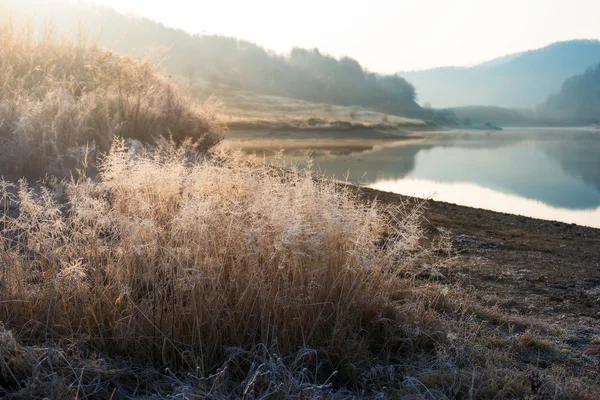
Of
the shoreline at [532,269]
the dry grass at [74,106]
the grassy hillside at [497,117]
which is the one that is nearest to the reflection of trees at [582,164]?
the shoreline at [532,269]

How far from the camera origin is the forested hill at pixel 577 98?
4238 inches

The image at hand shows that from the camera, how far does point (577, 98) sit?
116875mm

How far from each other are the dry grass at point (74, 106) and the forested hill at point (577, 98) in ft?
363

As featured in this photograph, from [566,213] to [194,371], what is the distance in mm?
10982

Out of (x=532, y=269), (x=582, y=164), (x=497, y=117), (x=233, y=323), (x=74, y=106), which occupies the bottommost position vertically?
(x=532, y=269)

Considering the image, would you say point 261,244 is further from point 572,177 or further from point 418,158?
point 418,158

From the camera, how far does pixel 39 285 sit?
100 inches

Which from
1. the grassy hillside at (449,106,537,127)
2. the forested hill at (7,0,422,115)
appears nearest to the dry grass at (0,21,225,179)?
the forested hill at (7,0,422,115)

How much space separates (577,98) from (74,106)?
13164 centimetres

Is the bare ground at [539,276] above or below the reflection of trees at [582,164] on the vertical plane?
below

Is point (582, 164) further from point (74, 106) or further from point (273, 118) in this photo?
point (74, 106)

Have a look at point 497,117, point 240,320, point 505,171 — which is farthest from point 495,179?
point 497,117

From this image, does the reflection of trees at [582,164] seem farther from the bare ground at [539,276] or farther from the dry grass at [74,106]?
the dry grass at [74,106]

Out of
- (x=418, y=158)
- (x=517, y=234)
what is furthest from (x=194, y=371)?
(x=418, y=158)
